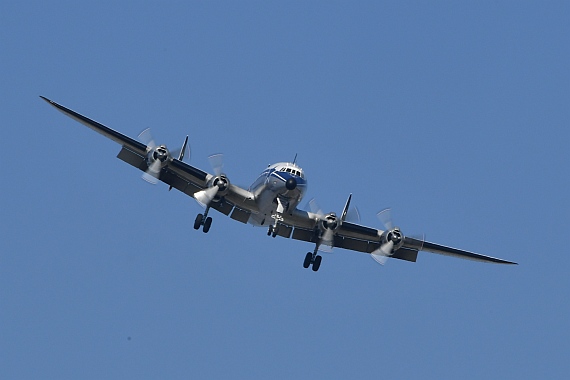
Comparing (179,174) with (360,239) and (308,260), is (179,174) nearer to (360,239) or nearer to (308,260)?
(308,260)

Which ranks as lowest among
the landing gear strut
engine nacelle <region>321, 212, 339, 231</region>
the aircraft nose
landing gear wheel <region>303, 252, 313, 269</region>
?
the landing gear strut

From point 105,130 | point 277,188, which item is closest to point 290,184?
point 277,188

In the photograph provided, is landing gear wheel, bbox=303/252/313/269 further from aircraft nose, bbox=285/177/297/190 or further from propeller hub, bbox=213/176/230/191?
aircraft nose, bbox=285/177/297/190

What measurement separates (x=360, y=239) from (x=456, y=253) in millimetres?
5969

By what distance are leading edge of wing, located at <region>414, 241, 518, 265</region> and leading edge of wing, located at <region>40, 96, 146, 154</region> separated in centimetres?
1769

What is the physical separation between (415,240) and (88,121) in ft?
64.8

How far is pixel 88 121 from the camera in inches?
2240

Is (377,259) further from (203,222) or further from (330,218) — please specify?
(203,222)

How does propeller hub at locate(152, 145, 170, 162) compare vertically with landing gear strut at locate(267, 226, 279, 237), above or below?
above

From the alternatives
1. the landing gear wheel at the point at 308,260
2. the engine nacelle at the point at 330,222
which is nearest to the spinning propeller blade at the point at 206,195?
the engine nacelle at the point at 330,222

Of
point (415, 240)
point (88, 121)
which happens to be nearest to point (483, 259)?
point (415, 240)

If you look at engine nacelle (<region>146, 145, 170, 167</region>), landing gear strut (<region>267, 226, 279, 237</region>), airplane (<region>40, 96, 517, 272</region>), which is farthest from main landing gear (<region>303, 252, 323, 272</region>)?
engine nacelle (<region>146, 145, 170, 167</region>)

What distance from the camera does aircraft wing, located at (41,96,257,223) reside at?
57.2 m

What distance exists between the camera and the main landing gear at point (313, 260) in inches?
2373
